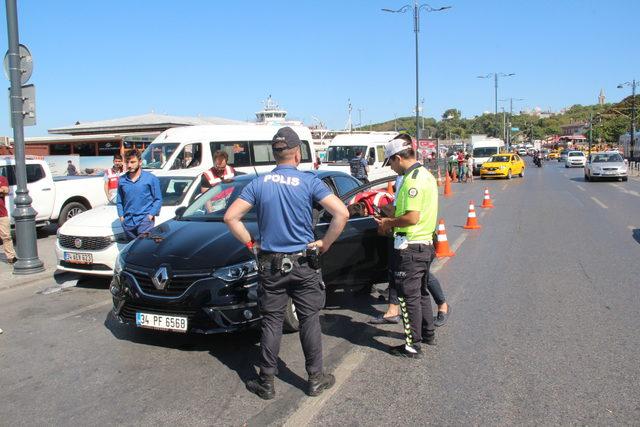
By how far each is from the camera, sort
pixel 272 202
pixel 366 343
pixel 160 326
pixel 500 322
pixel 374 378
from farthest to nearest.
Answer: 1. pixel 500 322
2. pixel 366 343
3. pixel 160 326
4. pixel 374 378
5. pixel 272 202

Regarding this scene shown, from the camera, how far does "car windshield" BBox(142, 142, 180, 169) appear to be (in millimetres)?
14977

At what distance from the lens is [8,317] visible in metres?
6.34

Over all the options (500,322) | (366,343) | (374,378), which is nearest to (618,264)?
(500,322)

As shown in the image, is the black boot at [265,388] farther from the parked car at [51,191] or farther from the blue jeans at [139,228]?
the parked car at [51,191]

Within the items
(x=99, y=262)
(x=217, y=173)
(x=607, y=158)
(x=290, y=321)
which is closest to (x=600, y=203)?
(x=607, y=158)

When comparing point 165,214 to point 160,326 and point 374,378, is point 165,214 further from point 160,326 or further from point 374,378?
point 374,378

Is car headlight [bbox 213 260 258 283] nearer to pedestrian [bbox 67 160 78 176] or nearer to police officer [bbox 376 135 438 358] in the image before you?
police officer [bbox 376 135 438 358]

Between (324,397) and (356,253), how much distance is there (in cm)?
213

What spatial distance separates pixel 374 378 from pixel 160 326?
182 cm

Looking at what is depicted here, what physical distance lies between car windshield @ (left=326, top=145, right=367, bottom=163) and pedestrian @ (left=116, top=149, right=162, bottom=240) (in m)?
17.4

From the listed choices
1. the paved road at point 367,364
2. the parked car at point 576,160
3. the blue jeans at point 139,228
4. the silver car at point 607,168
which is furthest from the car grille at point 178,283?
the parked car at point 576,160

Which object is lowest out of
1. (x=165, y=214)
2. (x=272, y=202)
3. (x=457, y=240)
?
(x=457, y=240)

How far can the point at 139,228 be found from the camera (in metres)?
6.99

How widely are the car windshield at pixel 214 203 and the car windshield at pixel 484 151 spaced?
37057 millimetres
